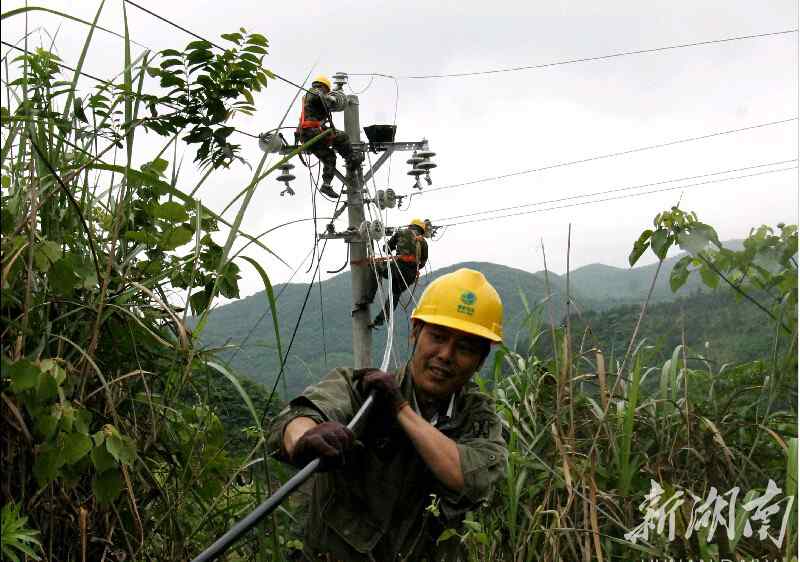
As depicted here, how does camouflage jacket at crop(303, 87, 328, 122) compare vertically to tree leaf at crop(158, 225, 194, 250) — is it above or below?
above

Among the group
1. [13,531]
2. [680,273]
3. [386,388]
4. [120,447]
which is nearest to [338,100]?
[680,273]

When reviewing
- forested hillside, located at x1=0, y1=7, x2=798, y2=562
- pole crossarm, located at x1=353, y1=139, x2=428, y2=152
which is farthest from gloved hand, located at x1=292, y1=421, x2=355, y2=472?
pole crossarm, located at x1=353, y1=139, x2=428, y2=152

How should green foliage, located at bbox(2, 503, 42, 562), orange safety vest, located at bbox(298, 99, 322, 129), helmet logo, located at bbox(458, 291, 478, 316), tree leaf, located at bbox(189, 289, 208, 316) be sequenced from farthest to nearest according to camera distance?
orange safety vest, located at bbox(298, 99, 322, 129)
helmet logo, located at bbox(458, 291, 478, 316)
tree leaf, located at bbox(189, 289, 208, 316)
green foliage, located at bbox(2, 503, 42, 562)

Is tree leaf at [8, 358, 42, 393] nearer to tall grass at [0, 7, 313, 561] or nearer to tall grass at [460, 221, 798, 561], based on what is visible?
tall grass at [0, 7, 313, 561]

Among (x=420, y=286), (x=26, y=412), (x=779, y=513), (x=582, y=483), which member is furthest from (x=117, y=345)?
(x=420, y=286)

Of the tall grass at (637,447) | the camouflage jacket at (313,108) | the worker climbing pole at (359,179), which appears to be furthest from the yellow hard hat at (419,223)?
the tall grass at (637,447)

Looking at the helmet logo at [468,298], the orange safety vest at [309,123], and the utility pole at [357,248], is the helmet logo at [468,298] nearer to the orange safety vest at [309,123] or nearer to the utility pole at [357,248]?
the orange safety vest at [309,123]

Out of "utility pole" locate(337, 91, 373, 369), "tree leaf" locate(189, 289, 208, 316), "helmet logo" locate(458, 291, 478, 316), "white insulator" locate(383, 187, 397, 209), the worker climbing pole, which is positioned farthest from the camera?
"white insulator" locate(383, 187, 397, 209)

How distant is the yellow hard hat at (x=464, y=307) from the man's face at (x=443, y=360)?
0.04 m

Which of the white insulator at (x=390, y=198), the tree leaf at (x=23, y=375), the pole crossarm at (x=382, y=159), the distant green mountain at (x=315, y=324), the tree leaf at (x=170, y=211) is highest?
the pole crossarm at (x=382, y=159)

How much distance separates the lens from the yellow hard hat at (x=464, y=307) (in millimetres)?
3025

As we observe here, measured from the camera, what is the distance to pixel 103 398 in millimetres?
2197

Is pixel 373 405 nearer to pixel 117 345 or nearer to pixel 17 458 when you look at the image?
pixel 117 345

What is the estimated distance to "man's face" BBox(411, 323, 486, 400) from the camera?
301 centimetres
